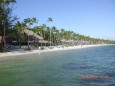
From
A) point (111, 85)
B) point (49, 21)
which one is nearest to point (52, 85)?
point (111, 85)

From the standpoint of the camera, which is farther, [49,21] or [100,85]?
[49,21]

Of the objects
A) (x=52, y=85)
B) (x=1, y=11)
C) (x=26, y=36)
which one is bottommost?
→ (x=52, y=85)

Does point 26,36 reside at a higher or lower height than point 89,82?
higher

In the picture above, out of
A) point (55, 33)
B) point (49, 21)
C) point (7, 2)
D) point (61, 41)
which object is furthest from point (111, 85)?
point (61, 41)

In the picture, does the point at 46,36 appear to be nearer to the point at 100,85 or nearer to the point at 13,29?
the point at 13,29

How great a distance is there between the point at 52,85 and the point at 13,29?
1638 inches

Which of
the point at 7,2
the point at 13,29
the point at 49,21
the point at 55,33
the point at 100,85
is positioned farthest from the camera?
the point at 55,33

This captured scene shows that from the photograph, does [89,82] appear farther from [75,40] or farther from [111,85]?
[75,40]

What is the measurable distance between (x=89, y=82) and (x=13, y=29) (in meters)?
41.7

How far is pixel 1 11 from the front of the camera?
4931 cm

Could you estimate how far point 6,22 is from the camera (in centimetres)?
5147

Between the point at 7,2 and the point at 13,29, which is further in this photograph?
the point at 13,29

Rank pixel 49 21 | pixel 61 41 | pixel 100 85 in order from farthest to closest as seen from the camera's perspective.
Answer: pixel 61 41
pixel 49 21
pixel 100 85

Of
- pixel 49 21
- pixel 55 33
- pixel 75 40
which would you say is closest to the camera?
pixel 49 21
